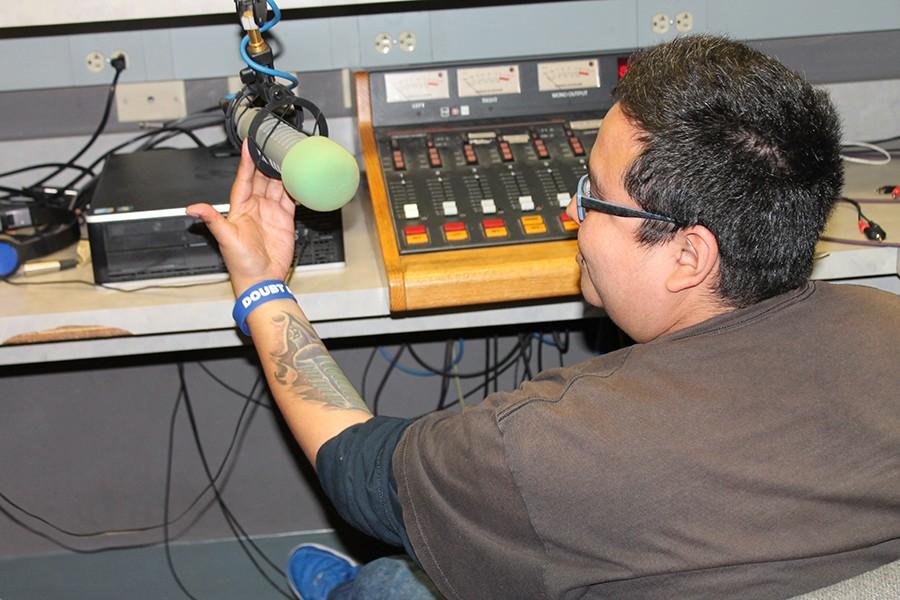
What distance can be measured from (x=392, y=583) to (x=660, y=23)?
3.48 ft

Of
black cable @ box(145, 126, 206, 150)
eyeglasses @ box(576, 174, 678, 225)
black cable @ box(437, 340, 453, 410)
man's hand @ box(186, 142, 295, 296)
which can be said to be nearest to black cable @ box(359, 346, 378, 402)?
black cable @ box(437, 340, 453, 410)

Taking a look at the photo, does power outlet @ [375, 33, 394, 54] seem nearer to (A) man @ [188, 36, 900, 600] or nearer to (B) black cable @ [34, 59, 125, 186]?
(B) black cable @ [34, 59, 125, 186]

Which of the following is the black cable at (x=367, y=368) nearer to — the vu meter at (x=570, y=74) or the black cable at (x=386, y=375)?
the black cable at (x=386, y=375)

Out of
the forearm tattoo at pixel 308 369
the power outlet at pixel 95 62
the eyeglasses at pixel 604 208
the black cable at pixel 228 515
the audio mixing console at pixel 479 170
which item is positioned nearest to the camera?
the eyeglasses at pixel 604 208

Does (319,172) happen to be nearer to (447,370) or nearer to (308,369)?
(308,369)

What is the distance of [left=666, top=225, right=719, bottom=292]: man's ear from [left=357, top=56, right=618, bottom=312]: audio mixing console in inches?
16.4

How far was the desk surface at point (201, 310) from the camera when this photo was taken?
132 cm

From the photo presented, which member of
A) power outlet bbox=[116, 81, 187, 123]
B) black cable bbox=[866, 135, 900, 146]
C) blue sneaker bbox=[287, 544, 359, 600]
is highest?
power outlet bbox=[116, 81, 187, 123]

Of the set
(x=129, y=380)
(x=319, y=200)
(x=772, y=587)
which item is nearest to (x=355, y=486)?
(x=319, y=200)

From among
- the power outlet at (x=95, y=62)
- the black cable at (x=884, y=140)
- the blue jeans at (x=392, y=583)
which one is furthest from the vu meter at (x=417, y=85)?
the black cable at (x=884, y=140)

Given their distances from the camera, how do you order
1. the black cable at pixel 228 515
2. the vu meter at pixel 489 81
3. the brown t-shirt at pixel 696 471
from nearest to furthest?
the brown t-shirt at pixel 696 471 → the vu meter at pixel 489 81 → the black cable at pixel 228 515

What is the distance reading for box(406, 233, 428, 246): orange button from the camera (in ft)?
4.45

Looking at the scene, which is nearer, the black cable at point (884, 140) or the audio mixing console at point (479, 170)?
the audio mixing console at point (479, 170)

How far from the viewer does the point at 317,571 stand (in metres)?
1.86
